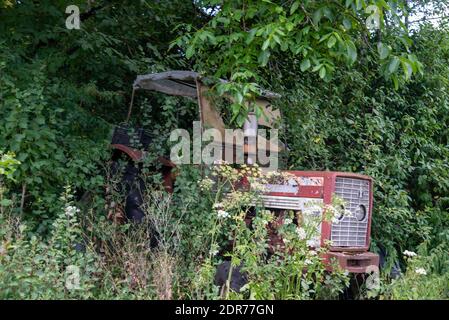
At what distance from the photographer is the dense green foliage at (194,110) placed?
4.03 metres

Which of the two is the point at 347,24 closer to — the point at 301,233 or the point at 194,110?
the point at 301,233

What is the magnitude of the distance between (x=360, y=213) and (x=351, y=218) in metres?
0.14

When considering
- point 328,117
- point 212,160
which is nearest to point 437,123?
point 328,117

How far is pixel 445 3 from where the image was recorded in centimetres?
859

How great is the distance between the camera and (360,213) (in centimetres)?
455

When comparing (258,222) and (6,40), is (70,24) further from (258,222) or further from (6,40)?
(258,222)

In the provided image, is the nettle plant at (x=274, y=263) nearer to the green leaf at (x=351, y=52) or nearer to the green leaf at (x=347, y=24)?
the green leaf at (x=351, y=52)

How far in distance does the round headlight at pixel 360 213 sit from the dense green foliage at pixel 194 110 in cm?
55

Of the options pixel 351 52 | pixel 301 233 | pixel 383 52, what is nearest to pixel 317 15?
pixel 351 52

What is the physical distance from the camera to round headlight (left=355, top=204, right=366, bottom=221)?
452 centimetres

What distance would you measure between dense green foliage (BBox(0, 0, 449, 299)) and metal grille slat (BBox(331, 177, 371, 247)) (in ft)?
1.50
